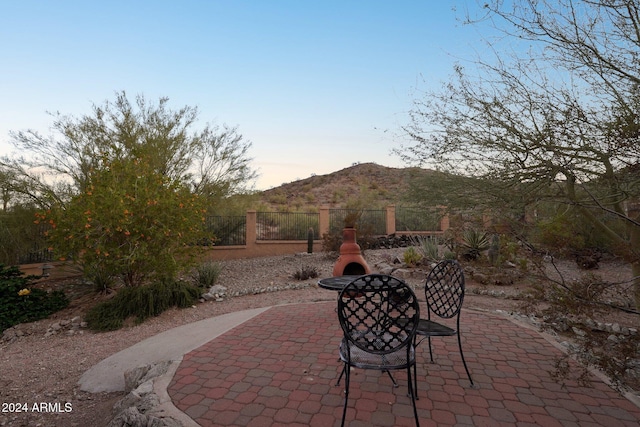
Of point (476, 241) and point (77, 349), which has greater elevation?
point (476, 241)

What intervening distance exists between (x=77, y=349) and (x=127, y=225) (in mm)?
2478

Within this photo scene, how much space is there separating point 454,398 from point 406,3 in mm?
6392

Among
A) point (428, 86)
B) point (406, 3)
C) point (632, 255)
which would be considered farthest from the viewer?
point (406, 3)

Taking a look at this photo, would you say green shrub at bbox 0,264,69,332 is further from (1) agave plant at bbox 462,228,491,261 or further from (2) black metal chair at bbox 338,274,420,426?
(1) agave plant at bbox 462,228,491,261

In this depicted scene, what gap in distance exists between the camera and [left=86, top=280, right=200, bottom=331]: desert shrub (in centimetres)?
607

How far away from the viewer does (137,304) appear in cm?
631

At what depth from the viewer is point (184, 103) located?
12.2 meters

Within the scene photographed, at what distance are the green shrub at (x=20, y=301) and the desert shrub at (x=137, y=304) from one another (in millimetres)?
1424

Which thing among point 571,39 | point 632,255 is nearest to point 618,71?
point 571,39

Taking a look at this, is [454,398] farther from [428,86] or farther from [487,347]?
[428,86]

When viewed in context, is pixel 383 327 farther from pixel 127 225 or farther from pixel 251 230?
pixel 251 230

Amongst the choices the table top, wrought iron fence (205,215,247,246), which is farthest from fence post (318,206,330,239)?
the table top

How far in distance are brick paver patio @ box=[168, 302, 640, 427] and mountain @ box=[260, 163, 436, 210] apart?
27.0 m

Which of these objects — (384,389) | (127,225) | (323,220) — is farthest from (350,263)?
(323,220)
